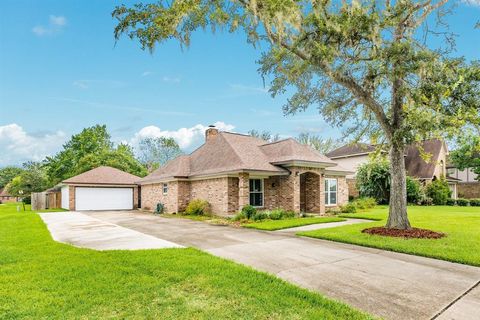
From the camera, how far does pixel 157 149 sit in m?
59.8

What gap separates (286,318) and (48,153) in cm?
5318

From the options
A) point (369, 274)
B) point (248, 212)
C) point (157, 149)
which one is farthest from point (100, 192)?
point (157, 149)

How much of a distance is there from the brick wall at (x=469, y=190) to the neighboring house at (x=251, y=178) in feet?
75.4

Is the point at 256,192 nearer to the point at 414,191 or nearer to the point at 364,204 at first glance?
the point at 364,204

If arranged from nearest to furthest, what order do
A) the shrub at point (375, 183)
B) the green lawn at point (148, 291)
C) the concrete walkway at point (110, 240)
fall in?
1. the green lawn at point (148, 291)
2. the concrete walkway at point (110, 240)
3. the shrub at point (375, 183)

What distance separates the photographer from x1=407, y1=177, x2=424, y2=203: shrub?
26.1 meters

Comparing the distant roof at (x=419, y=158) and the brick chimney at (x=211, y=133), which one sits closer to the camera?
the brick chimney at (x=211, y=133)

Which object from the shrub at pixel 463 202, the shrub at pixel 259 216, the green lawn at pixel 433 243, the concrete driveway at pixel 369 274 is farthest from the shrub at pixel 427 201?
the concrete driveway at pixel 369 274

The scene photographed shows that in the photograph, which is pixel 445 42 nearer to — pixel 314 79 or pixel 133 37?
→ pixel 314 79

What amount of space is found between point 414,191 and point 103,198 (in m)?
27.0

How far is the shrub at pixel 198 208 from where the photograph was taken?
60.0ft

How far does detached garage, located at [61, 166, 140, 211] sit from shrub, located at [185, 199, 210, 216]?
11395 millimetres

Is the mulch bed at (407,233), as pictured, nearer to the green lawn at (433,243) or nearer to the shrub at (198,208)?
the green lawn at (433,243)

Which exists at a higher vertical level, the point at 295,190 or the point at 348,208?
the point at 295,190
